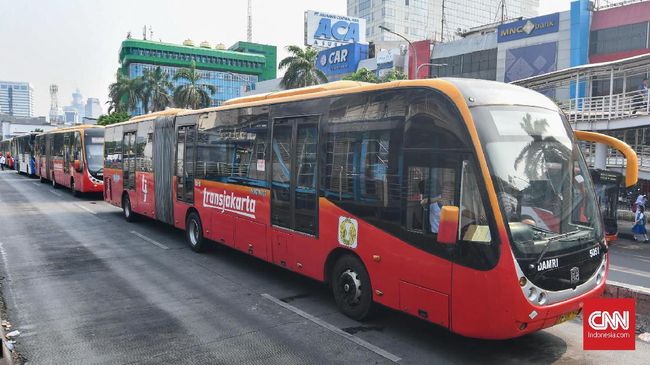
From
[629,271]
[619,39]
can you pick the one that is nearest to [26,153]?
[629,271]

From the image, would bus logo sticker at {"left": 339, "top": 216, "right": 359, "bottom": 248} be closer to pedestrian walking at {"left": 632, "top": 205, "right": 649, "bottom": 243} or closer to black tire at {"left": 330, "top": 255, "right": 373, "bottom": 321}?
black tire at {"left": 330, "top": 255, "right": 373, "bottom": 321}

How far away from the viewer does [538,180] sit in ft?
19.2

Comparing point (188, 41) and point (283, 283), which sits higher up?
point (188, 41)

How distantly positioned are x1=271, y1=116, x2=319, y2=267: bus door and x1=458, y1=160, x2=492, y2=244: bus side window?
9.30 ft

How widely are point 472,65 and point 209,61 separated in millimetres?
103014

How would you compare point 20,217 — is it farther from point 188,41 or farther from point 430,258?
point 188,41

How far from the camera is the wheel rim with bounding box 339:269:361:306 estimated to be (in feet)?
24.2

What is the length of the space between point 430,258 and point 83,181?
21.0m

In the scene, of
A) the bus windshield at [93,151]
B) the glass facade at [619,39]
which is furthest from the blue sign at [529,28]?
the bus windshield at [93,151]

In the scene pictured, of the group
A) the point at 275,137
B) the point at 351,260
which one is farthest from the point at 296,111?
the point at 351,260

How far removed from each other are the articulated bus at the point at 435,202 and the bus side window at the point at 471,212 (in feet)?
0.04

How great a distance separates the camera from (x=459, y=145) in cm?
580

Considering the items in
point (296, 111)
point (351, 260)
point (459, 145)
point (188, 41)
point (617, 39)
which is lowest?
point (351, 260)

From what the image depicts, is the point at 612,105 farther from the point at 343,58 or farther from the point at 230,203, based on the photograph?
the point at 343,58
